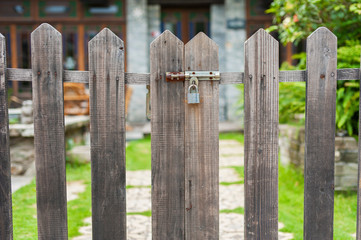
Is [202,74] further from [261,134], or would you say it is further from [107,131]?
[107,131]

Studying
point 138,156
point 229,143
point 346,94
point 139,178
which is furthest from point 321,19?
point 229,143

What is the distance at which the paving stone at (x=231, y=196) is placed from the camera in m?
3.63

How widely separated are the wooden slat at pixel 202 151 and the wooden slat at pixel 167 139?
0.04 meters

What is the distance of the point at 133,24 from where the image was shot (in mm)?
9914

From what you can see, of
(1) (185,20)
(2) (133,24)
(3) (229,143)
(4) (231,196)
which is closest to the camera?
(4) (231,196)

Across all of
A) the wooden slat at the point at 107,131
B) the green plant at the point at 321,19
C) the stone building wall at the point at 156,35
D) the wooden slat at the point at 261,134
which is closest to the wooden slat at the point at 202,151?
the wooden slat at the point at 261,134

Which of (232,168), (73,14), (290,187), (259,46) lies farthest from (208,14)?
(259,46)

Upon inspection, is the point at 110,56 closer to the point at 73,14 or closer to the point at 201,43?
the point at 201,43

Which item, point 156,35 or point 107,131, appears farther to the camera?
point 156,35

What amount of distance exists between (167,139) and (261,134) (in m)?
0.48

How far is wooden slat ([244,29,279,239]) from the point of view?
193cm

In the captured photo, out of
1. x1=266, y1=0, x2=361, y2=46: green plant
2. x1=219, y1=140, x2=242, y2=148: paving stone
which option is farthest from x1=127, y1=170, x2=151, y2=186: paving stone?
x1=219, y1=140, x2=242, y2=148: paving stone

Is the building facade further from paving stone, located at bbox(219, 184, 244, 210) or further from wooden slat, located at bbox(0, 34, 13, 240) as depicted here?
wooden slat, located at bbox(0, 34, 13, 240)

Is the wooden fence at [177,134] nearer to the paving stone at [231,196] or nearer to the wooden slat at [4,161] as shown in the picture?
the wooden slat at [4,161]
